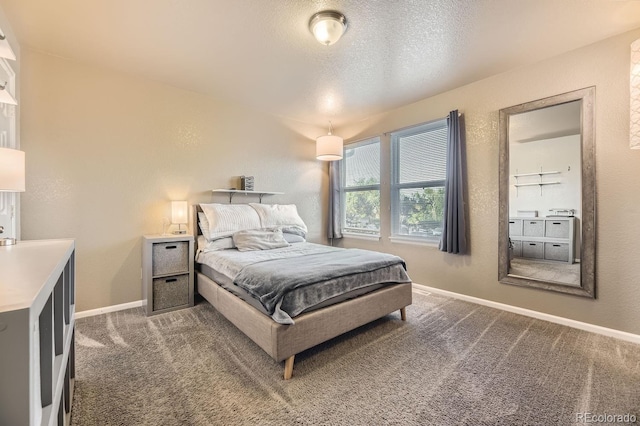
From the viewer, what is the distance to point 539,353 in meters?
2.04

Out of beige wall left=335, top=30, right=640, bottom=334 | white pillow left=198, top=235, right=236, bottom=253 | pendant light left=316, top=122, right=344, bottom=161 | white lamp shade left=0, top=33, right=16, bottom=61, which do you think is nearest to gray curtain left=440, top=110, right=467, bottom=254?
beige wall left=335, top=30, right=640, bottom=334

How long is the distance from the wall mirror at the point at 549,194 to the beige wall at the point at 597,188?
0.24 feet

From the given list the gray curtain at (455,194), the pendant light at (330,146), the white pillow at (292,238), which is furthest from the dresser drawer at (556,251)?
the white pillow at (292,238)

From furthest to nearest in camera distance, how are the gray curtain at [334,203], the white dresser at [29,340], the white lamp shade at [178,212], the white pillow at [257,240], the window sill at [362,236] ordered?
the gray curtain at [334,203] < the window sill at [362,236] < the white lamp shade at [178,212] < the white pillow at [257,240] < the white dresser at [29,340]

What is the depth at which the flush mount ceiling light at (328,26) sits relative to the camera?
77.0 inches

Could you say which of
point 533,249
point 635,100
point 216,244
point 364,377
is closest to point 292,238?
point 216,244

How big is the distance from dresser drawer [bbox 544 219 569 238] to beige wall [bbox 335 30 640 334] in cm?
23

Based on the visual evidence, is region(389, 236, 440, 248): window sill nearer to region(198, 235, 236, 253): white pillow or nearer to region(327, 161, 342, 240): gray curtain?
region(327, 161, 342, 240): gray curtain

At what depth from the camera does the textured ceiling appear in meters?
1.92

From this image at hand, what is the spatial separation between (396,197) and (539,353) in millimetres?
2452

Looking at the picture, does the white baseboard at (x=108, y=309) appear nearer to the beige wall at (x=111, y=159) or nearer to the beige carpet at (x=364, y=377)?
Answer: the beige wall at (x=111, y=159)

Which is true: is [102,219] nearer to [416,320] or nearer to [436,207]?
[416,320]

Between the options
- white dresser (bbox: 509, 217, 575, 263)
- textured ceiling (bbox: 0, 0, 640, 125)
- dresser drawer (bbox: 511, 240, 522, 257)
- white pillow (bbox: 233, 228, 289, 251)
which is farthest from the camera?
white pillow (bbox: 233, 228, 289, 251)

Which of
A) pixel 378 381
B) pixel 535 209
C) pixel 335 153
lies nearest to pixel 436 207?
pixel 535 209
